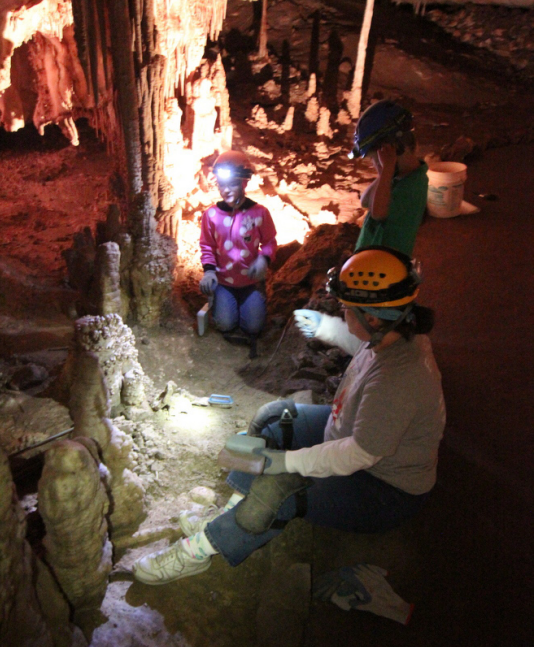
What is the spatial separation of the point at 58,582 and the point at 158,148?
5.45m

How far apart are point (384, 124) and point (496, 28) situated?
612 inches

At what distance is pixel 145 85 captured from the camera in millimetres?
6207

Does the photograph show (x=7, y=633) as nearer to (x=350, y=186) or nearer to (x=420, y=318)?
(x=420, y=318)

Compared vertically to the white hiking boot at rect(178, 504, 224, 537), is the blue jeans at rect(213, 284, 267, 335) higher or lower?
lower

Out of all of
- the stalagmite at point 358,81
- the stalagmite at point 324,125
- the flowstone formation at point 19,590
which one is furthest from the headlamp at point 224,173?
the stalagmite at point 358,81

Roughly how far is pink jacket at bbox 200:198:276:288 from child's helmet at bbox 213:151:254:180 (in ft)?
1.16

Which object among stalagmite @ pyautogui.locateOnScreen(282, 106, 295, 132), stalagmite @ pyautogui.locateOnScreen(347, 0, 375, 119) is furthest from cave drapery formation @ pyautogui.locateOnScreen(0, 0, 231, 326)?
stalagmite @ pyautogui.locateOnScreen(347, 0, 375, 119)

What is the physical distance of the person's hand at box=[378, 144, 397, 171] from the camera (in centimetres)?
309

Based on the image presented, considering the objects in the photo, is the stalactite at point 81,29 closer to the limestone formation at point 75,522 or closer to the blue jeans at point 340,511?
the limestone formation at point 75,522

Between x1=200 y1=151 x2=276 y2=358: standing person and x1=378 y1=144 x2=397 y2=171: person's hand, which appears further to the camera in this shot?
x1=200 y1=151 x2=276 y2=358: standing person

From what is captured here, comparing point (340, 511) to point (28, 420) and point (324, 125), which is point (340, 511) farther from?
point (324, 125)

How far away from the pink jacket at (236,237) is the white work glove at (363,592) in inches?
131

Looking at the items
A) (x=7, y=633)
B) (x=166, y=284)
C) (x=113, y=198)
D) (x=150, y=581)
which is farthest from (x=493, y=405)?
(x=113, y=198)

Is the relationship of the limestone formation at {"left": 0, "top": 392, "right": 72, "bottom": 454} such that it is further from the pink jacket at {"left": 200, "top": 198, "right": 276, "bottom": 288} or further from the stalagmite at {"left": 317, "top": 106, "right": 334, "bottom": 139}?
the stalagmite at {"left": 317, "top": 106, "right": 334, "bottom": 139}
